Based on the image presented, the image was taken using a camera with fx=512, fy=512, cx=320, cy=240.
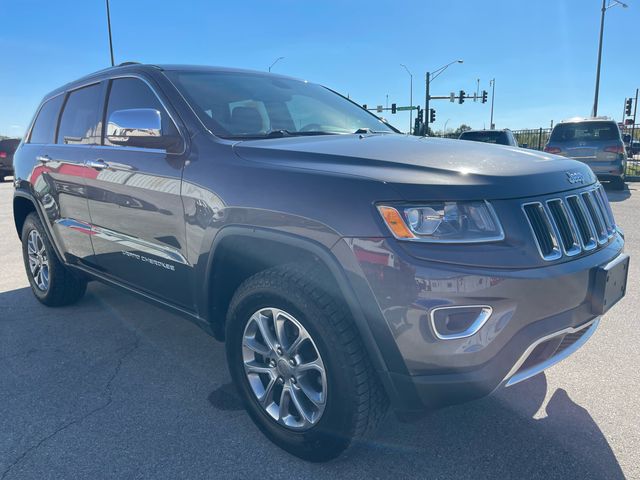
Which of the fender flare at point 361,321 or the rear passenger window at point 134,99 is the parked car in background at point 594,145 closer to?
the rear passenger window at point 134,99

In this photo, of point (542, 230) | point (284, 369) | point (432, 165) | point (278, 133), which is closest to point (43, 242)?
point (278, 133)

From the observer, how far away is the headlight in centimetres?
189

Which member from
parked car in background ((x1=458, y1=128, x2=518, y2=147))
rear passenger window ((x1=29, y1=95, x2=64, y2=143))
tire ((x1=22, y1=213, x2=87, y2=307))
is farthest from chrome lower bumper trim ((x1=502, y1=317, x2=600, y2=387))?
parked car in background ((x1=458, y1=128, x2=518, y2=147))

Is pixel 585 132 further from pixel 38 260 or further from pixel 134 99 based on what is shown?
pixel 38 260

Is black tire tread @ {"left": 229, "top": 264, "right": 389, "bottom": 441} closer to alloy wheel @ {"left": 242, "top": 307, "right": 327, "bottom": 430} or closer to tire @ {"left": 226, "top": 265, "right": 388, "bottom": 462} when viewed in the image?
tire @ {"left": 226, "top": 265, "right": 388, "bottom": 462}

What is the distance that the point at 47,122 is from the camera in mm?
4312

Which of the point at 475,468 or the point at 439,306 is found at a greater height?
the point at 439,306

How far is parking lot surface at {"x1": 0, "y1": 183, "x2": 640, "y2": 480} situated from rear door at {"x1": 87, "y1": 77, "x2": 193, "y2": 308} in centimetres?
58

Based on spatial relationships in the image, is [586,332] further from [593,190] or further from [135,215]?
[135,215]

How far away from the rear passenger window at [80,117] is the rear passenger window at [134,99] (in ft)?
0.74

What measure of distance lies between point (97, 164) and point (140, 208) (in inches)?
25.5

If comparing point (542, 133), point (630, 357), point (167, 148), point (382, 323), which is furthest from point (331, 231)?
point (542, 133)

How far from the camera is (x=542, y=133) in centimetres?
2216

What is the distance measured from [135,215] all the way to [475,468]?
7.30ft
